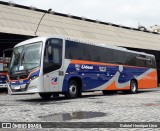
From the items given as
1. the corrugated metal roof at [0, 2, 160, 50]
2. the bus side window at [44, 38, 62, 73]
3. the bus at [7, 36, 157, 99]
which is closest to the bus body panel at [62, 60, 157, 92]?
the bus at [7, 36, 157, 99]

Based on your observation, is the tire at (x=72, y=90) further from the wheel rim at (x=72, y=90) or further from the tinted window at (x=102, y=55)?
the tinted window at (x=102, y=55)

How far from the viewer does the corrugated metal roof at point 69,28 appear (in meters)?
35.8

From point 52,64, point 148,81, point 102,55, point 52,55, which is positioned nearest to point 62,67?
point 52,64

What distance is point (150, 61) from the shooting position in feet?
88.3

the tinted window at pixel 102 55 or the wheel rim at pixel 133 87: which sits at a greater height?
the tinted window at pixel 102 55

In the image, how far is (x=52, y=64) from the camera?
50.9 feet

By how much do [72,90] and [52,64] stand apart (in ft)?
6.84

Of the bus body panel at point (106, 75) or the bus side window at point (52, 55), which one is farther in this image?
the bus body panel at point (106, 75)

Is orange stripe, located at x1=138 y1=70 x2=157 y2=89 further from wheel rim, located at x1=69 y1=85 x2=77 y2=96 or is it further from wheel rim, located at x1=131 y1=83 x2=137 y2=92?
wheel rim, located at x1=69 y1=85 x2=77 y2=96

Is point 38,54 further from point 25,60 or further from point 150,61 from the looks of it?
point 150,61

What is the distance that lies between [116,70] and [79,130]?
49.0 ft

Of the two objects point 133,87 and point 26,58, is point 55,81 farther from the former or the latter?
point 133,87

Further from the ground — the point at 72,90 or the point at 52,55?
the point at 52,55

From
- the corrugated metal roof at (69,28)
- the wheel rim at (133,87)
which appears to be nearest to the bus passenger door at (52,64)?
the wheel rim at (133,87)
